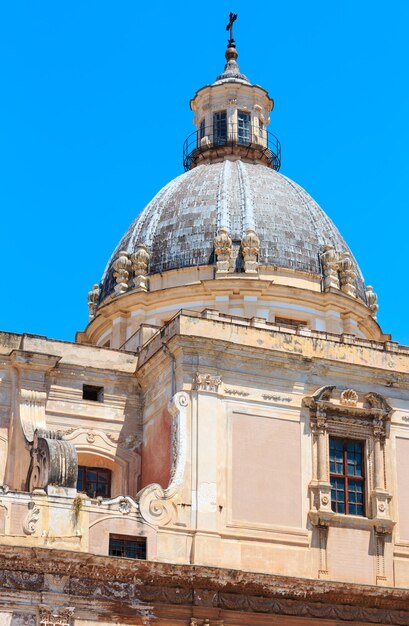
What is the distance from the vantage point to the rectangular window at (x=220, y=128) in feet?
172

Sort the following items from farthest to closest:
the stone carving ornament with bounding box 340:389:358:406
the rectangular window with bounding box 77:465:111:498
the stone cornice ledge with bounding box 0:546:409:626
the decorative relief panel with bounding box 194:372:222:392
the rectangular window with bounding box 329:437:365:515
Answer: the rectangular window with bounding box 77:465:111:498, the stone carving ornament with bounding box 340:389:358:406, the rectangular window with bounding box 329:437:365:515, the decorative relief panel with bounding box 194:372:222:392, the stone cornice ledge with bounding box 0:546:409:626

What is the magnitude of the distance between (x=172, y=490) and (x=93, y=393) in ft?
17.1

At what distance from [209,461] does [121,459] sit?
12.5ft

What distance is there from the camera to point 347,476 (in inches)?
1401

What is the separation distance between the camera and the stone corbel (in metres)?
33.1

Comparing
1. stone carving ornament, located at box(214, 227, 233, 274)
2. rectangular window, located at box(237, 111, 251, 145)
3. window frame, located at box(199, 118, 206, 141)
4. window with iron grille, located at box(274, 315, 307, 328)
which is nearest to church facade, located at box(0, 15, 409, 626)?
window with iron grille, located at box(274, 315, 307, 328)

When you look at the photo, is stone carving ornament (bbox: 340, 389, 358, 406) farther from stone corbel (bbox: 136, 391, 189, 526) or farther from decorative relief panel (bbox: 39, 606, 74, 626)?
decorative relief panel (bbox: 39, 606, 74, 626)

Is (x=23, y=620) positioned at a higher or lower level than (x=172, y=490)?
lower

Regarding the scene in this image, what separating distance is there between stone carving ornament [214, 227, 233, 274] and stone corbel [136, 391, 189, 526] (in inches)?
477

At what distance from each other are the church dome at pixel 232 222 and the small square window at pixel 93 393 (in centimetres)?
1032

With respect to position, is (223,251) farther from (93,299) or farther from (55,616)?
(55,616)

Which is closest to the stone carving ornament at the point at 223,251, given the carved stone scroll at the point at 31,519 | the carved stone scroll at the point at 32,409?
the carved stone scroll at the point at 32,409

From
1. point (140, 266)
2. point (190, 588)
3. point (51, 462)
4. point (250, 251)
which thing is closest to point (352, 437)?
point (190, 588)

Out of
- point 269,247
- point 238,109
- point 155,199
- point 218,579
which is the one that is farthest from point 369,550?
point 238,109
